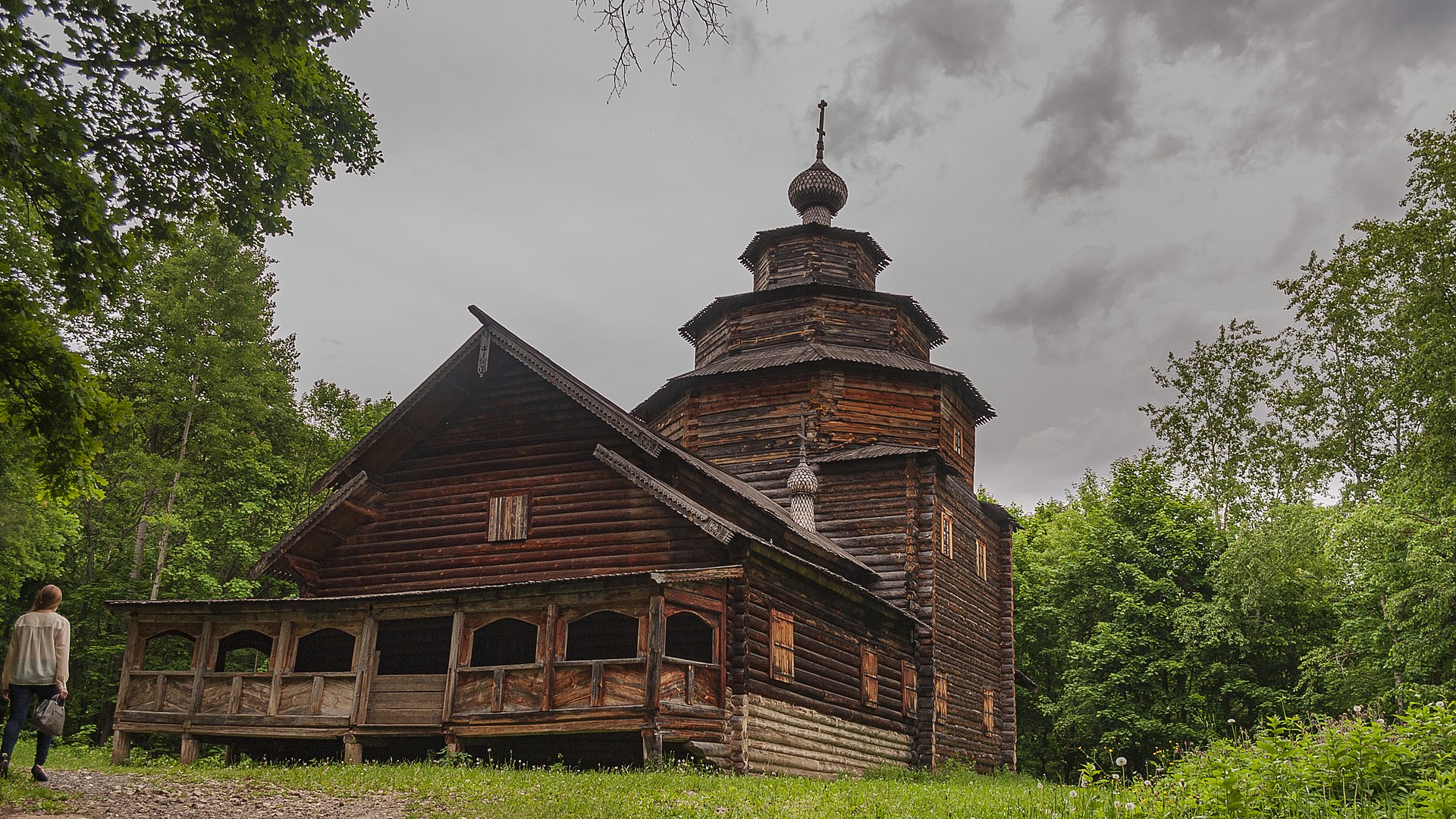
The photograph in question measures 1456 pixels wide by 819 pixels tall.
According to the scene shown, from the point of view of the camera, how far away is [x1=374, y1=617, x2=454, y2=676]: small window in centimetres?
2183

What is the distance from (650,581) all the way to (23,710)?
327 inches

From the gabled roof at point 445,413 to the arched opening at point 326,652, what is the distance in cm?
186

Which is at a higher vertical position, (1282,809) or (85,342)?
(85,342)

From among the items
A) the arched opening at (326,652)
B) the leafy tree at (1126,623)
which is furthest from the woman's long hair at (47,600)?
the leafy tree at (1126,623)

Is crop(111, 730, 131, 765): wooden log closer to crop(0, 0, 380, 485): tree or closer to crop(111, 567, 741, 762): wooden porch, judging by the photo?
crop(111, 567, 741, 762): wooden porch

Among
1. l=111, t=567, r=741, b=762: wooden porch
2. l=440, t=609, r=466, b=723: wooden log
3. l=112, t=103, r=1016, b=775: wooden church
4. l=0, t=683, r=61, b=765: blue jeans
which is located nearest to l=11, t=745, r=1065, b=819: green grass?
l=0, t=683, r=61, b=765: blue jeans

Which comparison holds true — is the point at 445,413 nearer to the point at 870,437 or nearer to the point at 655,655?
the point at 655,655

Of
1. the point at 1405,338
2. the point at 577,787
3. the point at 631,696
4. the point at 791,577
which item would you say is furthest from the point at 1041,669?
the point at 577,787

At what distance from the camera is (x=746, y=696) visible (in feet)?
61.5

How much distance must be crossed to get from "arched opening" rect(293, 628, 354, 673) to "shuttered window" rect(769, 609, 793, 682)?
9.19 metres

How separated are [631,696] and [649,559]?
13.1 ft

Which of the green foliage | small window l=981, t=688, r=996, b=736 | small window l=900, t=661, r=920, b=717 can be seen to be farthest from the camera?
the green foliage

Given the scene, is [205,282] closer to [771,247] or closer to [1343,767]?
[771,247]

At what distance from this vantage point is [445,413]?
23219mm
